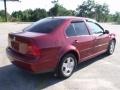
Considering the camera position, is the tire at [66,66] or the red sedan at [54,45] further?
the tire at [66,66]

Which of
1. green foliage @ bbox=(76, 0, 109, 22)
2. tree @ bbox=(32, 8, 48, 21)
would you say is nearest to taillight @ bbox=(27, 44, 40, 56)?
tree @ bbox=(32, 8, 48, 21)

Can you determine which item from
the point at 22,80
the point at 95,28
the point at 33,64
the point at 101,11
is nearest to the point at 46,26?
the point at 33,64

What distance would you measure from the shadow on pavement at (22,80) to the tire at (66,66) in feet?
0.75

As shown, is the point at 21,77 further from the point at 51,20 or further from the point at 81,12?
the point at 81,12

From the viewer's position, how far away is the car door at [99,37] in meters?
7.10

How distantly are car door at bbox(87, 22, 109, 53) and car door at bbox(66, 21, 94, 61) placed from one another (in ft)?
0.99

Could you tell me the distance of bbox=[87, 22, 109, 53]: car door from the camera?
710cm

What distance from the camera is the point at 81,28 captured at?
6.56 m

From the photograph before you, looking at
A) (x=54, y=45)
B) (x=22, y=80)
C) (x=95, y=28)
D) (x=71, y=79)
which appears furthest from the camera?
(x=95, y=28)

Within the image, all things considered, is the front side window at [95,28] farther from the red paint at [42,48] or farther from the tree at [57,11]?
the tree at [57,11]

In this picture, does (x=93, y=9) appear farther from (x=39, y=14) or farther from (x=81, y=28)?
(x=81, y=28)

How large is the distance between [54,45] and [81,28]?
1459 millimetres

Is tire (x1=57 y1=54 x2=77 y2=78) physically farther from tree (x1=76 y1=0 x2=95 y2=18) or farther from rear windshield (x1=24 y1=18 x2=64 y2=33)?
tree (x1=76 y1=0 x2=95 y2=18)

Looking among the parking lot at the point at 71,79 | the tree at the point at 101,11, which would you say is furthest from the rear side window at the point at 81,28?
the tree at the point at 101,11
